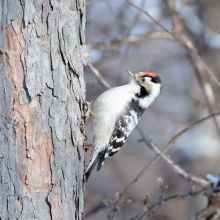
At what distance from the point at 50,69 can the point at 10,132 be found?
55cm

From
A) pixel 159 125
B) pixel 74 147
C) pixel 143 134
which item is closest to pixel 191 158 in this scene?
pixel 159 125

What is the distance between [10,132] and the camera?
2.01 metres

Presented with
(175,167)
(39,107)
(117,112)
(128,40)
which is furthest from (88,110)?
(128,40)

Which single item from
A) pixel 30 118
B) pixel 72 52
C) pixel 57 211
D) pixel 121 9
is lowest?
pixel 57 211

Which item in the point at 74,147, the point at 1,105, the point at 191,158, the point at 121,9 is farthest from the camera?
the point at 191,158

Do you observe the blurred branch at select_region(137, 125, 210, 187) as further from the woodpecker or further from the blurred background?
the blurred background

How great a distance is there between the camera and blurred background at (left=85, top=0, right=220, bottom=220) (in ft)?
19.4

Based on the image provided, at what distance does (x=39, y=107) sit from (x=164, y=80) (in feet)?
21.8

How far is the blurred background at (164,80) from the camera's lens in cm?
591

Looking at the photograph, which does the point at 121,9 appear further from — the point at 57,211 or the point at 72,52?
the point at 57,211

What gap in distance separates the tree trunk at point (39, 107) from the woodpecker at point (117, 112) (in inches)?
41.2

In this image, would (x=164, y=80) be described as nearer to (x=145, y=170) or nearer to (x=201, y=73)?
(x=201, y=73)

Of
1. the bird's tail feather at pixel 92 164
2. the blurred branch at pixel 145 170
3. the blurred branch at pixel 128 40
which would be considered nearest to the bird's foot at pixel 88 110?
the bird's tail feather at pixel 92 164

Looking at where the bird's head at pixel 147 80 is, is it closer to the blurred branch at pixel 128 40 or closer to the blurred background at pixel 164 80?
the blurred background at pixel 164 80
